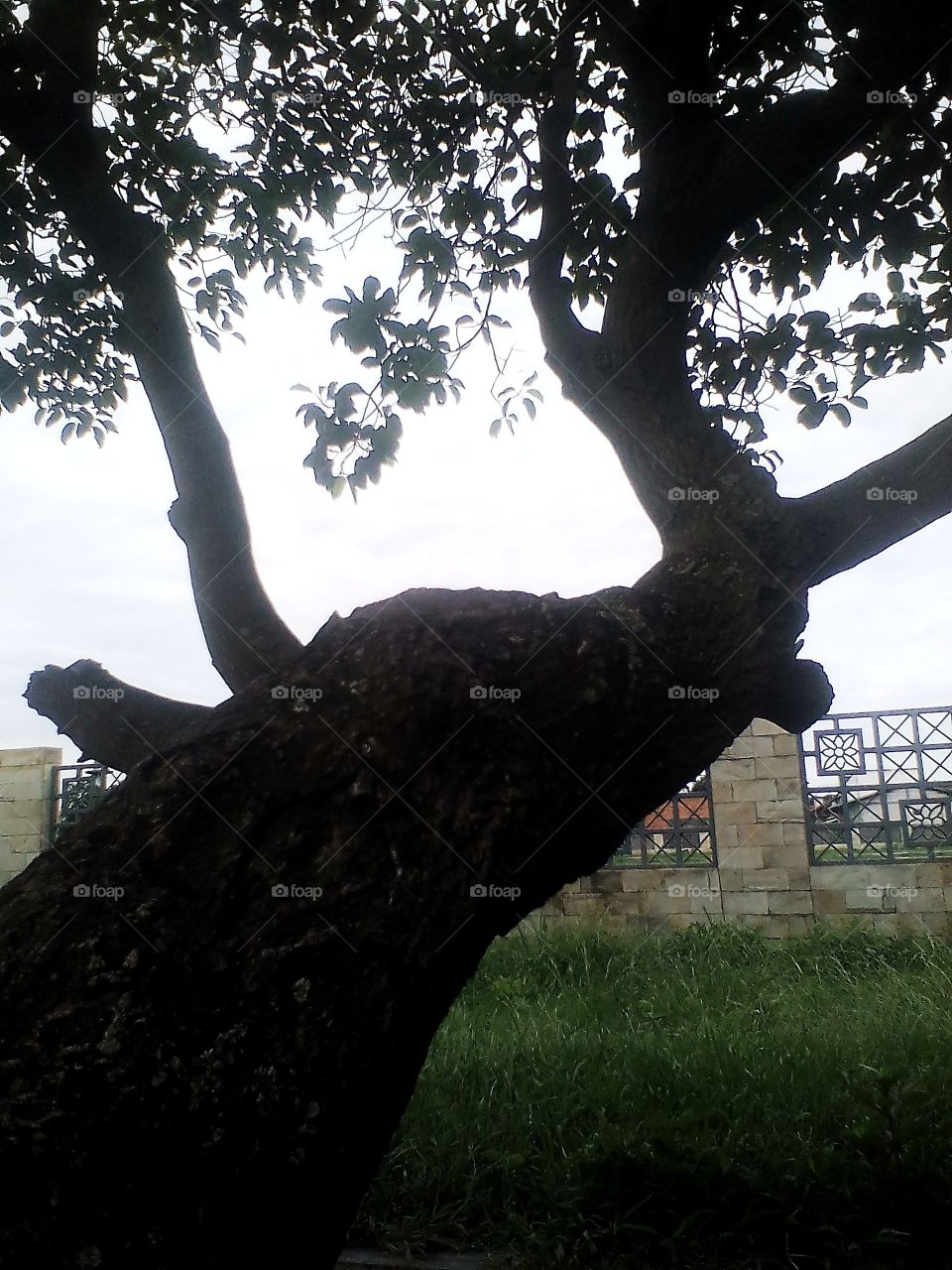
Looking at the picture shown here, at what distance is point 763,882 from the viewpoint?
8188 mm

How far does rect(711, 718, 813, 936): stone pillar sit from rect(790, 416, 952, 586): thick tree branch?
579 centimetres

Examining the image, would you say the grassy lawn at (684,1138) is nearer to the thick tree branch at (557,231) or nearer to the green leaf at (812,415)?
the green leaf at (812,415)

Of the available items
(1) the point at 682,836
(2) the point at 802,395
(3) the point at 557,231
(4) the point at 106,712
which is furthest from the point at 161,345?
(1) the point at 682,836

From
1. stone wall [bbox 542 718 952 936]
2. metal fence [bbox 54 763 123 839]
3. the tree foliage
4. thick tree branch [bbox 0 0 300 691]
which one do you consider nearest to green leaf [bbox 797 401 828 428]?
the tree foliage

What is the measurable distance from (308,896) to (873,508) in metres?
1.89

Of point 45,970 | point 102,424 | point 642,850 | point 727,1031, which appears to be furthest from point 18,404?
point 642,850

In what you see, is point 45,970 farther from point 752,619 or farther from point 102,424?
point 102,424

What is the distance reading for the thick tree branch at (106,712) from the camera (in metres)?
2.49

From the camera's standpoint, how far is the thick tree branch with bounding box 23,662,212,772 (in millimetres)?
2494

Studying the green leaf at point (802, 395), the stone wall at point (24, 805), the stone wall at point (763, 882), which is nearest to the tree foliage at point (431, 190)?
the green leaf at point (802, 395)

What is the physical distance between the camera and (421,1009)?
1.66m

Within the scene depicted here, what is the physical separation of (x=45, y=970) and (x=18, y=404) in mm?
3352

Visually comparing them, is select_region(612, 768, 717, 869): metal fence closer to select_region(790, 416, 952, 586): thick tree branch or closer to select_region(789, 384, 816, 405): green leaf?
select_region(789, 384, 816, 405): green leaf

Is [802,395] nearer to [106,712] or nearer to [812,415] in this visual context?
[812,415]
